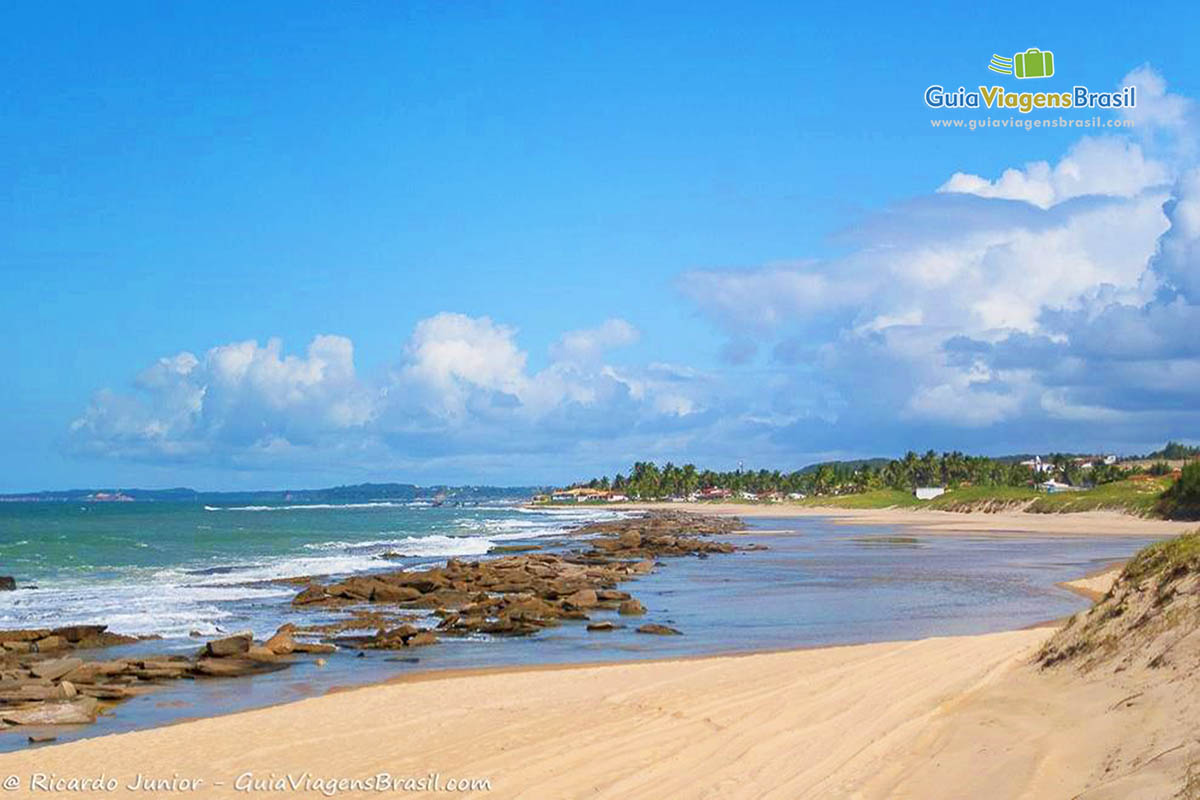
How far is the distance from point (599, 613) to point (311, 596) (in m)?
9.17

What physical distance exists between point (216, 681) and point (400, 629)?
5.35m

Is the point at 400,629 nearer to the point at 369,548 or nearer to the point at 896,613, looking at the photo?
the point at 896,613

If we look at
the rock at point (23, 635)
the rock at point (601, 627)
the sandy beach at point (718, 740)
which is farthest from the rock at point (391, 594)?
the sandy beach at point (718, 740)

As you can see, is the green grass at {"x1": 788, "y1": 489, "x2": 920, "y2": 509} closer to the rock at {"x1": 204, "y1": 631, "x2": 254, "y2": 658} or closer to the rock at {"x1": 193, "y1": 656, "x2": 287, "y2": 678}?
the rock at {"x1": 204, "y1": 631, "x2": 254, "y2": 658}

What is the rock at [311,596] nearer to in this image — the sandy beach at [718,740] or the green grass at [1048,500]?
the sandy beach at [718,740]

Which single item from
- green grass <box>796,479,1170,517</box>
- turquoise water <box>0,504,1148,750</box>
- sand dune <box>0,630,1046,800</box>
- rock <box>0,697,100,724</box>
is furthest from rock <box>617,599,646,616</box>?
green grass <box>796,479,1170,517</box>

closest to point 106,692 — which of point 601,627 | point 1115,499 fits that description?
point 601,627

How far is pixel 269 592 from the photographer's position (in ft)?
113

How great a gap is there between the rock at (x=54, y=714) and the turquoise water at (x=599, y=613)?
16.7 inches

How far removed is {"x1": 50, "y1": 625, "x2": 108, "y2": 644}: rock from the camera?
22016mm

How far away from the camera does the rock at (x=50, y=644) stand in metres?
21.2

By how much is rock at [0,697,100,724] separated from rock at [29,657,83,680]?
2358 mm

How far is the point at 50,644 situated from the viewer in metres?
21.5

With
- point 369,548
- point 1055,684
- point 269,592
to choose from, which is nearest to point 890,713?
point 1055,684
